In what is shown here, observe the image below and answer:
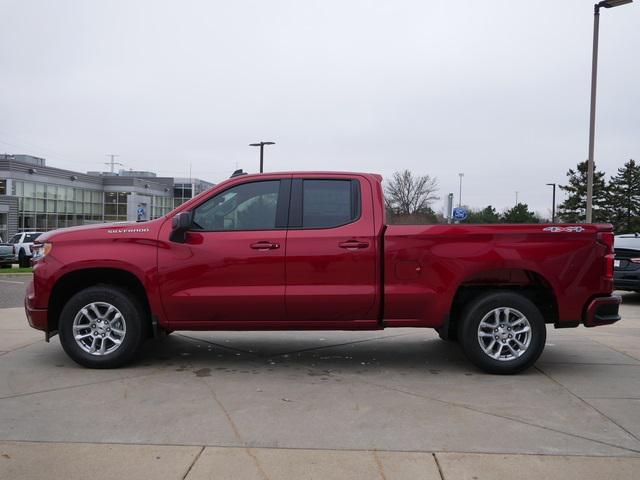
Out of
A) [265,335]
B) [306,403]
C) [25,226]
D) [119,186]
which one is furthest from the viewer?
[119,186]

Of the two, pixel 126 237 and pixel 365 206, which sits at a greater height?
pixel 365 206

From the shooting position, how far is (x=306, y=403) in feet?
15.7

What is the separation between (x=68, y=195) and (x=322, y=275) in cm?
5822

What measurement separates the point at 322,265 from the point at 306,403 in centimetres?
139

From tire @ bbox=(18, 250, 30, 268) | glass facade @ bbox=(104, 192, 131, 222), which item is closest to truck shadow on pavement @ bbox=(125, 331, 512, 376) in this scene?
tire @ bbox=(18, 250, 30, 268)

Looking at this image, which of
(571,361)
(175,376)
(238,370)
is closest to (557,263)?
(571,361)

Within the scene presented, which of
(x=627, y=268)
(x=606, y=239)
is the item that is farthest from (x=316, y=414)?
(x=627, y=268)

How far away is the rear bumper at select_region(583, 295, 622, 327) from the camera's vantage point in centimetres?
565

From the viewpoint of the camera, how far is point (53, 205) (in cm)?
5522

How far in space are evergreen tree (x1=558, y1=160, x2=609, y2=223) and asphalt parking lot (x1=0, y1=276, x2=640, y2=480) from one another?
180ft

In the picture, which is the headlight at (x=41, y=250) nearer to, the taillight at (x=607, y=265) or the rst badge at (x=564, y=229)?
the rst badge at (x=564, y=229)

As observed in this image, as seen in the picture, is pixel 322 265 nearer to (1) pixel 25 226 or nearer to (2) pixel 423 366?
(2) pixel 423 366

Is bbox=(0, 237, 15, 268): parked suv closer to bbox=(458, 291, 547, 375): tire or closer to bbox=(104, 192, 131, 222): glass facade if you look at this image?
bbox=(458, 291, 547, 375): tire

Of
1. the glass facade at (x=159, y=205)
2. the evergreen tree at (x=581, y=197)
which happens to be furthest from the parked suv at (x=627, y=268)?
the glass facade at (x=159, y=205)
